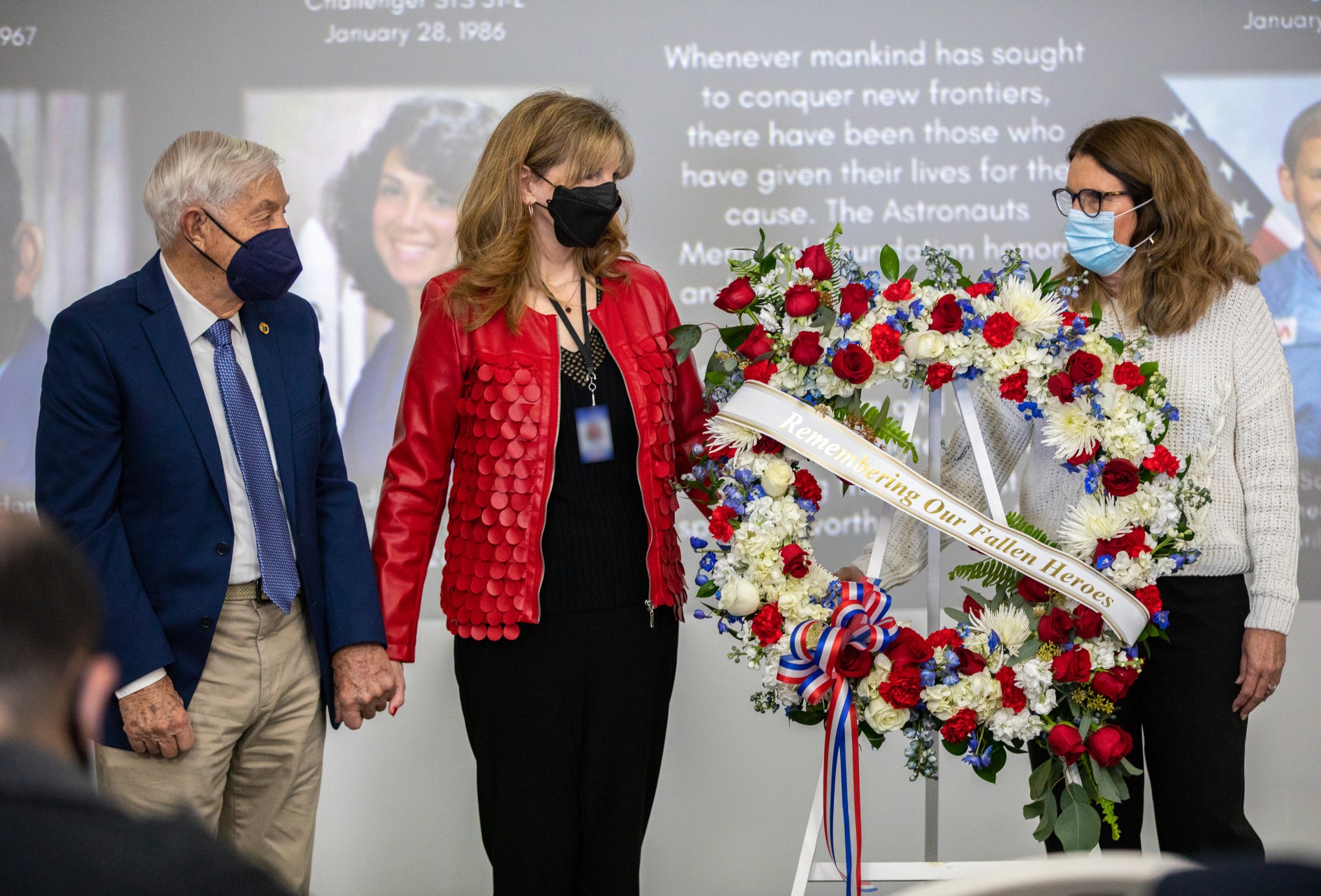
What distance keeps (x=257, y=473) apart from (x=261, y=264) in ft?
1.19

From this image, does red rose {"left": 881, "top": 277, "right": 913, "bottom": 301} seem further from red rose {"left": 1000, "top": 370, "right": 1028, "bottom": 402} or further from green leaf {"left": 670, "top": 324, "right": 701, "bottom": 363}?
green leaf {"left": 670, "top": 324, "right": 701, "bottom": 363}

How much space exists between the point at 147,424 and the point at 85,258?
78.8 inches

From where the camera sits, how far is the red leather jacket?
2150 millimetres

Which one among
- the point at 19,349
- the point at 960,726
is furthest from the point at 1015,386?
the point at 19,349

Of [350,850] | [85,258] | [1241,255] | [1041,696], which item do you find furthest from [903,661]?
[85,258]

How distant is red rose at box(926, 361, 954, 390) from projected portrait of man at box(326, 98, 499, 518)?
74.2 inches

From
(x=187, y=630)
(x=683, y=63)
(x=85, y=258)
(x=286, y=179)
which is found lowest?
(x=187, y=630)

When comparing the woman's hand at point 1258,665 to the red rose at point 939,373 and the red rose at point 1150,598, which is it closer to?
the red rose at point 1150,598

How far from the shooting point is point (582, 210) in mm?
2229

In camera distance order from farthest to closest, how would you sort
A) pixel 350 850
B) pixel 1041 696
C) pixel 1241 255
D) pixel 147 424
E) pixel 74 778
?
1. pixel 350 850
2. pixel 1241 255
3. pixel 1041 696
4. pixel 147 424
5. pixel 74 778

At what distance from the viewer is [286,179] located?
369 centimetres

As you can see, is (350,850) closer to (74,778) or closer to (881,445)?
(881,445)

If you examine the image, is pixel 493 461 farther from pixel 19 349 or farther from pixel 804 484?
pixel 19 349

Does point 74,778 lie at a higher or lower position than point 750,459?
lower
